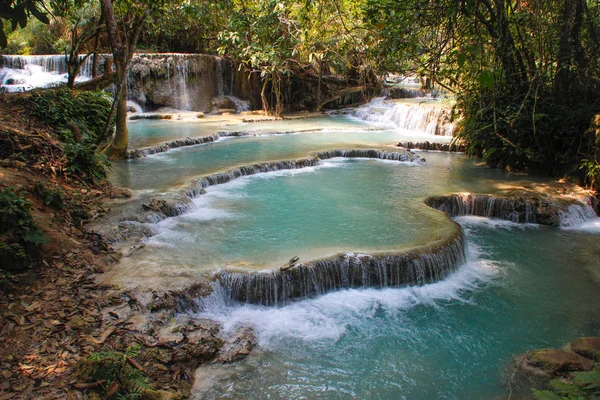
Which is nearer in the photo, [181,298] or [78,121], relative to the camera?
[181,298]

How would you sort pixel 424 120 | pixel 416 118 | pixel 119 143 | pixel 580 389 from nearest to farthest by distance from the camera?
pixel 580 389 < pixel 119 143 < pixel 424 120 < pixel 416 118

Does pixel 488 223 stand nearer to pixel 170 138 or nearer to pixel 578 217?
pixel 578 217

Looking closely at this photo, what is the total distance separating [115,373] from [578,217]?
8666 mm

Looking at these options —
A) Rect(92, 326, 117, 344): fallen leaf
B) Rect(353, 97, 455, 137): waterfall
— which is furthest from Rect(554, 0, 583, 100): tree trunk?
Rect(92, 326, 117, 344): fallen leaf

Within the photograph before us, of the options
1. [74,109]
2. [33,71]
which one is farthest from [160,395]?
[33,71]

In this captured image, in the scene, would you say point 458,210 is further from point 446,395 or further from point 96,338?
point 96,338

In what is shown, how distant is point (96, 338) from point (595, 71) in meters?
10.4

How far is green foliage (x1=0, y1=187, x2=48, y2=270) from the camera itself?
459 cm

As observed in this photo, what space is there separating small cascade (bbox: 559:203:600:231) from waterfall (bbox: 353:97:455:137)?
6541mm

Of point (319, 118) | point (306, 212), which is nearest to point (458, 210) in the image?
point (306, 212)

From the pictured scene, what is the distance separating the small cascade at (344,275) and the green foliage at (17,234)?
209cm

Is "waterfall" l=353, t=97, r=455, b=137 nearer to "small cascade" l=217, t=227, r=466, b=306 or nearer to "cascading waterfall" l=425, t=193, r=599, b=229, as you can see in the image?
"cascading waterfall" l=425, t=193, r=599, b=229

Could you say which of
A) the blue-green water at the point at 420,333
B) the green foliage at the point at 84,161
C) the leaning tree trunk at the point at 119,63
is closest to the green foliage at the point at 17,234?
the blue-green water at the point at 420,333

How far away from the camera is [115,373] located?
3684 mm
